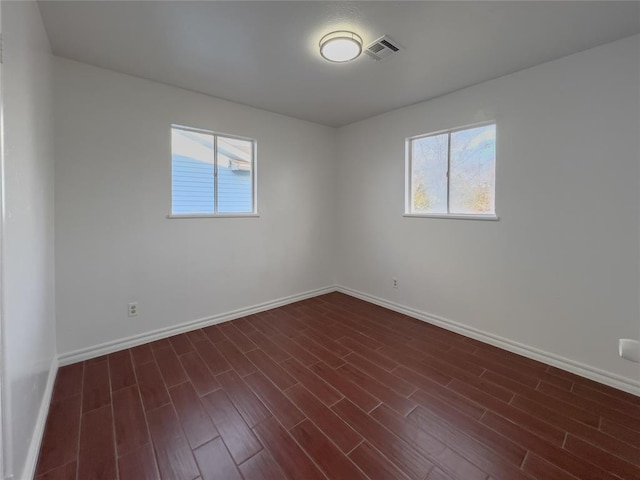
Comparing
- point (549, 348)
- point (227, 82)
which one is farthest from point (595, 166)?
point (227, 82)

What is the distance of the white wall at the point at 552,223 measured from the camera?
2.06 meters

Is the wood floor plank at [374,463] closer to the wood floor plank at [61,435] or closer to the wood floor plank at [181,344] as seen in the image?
the wood floor plank at [61,435]

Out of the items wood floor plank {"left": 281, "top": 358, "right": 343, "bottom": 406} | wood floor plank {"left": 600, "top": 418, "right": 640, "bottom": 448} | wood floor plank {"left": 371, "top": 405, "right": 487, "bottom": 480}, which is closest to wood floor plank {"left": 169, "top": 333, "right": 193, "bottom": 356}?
wood floor plank {"left": 281, "top": 358, "right": 343, "bottom": 406}

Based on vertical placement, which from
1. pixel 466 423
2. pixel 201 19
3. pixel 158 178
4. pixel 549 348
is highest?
pixel 201 19

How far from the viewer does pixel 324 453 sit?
1508 mm

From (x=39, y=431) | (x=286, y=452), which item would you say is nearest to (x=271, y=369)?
(x=286, y=452)

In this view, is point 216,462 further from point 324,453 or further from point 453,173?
point 453,173

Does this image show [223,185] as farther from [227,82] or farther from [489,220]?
[489,220]

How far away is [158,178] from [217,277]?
1.22 metres

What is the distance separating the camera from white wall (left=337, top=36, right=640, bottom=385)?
2.06m

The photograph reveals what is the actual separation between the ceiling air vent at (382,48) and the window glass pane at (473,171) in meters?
1.30

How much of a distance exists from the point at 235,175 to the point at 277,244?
1033 mm

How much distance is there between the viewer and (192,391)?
2021 millimetres

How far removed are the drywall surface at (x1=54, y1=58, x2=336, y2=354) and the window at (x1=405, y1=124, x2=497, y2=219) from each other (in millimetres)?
1669
